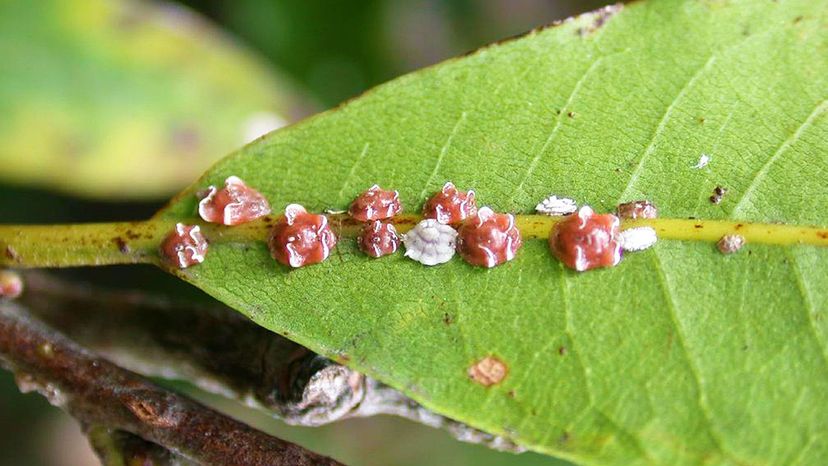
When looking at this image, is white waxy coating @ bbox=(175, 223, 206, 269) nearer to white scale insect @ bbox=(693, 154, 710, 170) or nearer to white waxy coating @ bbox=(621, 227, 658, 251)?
white waxy coating @ bbox=(621, 227, 658, 251)

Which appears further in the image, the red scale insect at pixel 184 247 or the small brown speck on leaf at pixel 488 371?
the red scale insect at pixel 184 247

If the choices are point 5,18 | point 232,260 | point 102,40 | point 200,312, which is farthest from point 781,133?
point 5,18

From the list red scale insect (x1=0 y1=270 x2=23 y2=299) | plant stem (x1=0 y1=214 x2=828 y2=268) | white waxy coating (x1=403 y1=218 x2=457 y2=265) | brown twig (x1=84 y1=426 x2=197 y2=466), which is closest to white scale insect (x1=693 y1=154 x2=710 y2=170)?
plant stem (x1=0 y1=214 x2=828 y2=268)

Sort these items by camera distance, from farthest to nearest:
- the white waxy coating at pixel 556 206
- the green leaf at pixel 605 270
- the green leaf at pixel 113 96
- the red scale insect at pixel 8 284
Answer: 1. the green leaf at pixel 113 96
2. the red scale insect at pixel 8 284
3. the white waxy coating at pixel 556 206
4. the green leaf at pixel 605 270

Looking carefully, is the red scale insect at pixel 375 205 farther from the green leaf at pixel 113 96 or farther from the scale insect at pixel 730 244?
the green leaf at pixel 113 96

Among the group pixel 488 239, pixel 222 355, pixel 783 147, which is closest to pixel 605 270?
pixel 488 239

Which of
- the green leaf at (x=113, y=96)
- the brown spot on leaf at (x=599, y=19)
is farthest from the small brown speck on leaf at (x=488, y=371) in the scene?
the green leaf at (x=113, y=96)

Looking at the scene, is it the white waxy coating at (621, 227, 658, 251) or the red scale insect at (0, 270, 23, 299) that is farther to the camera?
the red scale insect at (0, 270, 23, 299)
